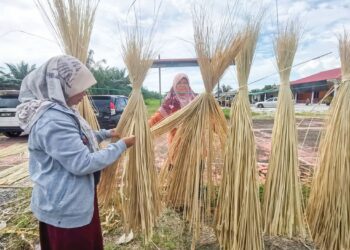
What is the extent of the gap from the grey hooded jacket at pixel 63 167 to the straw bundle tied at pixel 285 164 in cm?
104

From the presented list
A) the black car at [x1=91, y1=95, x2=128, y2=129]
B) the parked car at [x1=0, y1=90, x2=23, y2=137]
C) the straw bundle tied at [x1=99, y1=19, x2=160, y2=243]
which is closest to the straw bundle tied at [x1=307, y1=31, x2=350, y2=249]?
the straw bundle tied at [x1=99, y1=19, x2=160, y2=243]

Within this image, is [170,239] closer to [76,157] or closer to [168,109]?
[168,109]

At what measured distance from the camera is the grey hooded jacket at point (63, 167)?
1221mm

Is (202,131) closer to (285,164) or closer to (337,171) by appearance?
(285,164)

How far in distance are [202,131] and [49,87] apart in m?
0.92

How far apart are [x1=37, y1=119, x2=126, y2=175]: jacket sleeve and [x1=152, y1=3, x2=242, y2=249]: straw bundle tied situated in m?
0.68

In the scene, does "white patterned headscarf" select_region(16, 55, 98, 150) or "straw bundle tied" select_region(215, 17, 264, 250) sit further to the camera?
"straw bundle tied" select_region(215, 17, 264, 250)

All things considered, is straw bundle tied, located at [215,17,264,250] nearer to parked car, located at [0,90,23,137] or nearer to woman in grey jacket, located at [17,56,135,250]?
woman in grey jacket, located at [17,56,135,250]

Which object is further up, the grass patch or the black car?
the black car

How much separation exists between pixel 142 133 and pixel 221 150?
0.56m

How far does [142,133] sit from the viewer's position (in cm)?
172

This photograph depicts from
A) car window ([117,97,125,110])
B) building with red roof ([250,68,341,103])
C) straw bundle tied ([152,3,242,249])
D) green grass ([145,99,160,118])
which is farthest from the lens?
car window ([117,97,125,110])

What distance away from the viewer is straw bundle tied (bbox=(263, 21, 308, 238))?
1.80 m

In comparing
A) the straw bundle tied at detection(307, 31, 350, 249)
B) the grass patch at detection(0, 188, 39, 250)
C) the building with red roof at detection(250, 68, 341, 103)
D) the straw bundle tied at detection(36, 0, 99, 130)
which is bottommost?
the grass patch at detection(0, 188, 39, 250)
